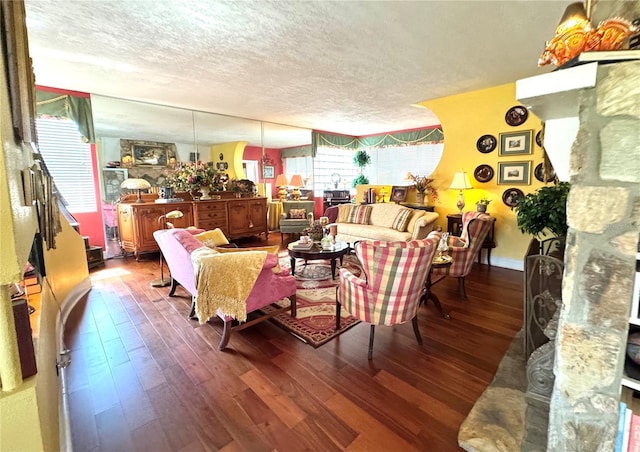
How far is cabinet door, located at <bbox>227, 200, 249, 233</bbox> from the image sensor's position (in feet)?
18.7

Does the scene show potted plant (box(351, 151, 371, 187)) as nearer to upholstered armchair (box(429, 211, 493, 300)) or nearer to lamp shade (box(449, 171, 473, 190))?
lamp shade (box(449, 171, 473, 190))

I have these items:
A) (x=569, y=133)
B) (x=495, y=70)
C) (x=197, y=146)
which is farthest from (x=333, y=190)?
(x=569, y=133)

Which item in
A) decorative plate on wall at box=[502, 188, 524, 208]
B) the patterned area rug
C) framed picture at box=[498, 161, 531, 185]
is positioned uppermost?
framed picture at box=[498, 161, 531, 185]

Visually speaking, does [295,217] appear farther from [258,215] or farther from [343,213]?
[343,213]

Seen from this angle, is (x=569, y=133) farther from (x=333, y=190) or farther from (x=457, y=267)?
(x=333, y=190)

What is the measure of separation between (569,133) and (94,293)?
4603mm

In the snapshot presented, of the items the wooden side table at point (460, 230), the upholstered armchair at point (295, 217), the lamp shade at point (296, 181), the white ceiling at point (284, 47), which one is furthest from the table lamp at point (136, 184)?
the wooden side table at point (460, 230)

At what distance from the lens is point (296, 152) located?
789cm

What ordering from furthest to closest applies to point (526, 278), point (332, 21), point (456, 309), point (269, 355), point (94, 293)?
point (94, 293)
point (456, 309)
point (332, 21)
point (269, 355)
point (526, 278)

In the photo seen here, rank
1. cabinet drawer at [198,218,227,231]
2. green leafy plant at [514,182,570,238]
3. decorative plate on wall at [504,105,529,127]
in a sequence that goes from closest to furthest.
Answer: green leafy plant at [514,182,570,238], decorative plate on wall at [504,105,529,127], cabinet drawer at [198,218,227,231]

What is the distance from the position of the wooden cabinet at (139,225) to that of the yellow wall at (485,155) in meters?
4.86

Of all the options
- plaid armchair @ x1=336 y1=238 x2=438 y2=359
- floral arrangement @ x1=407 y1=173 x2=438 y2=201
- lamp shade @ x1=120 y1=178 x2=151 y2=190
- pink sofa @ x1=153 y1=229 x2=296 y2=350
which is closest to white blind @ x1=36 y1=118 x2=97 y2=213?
lamp shade @ x1=120 y1=178 x2=151 y2=190

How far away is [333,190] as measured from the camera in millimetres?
8148

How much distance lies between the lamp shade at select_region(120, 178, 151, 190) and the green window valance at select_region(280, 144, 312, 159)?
3.77 m
